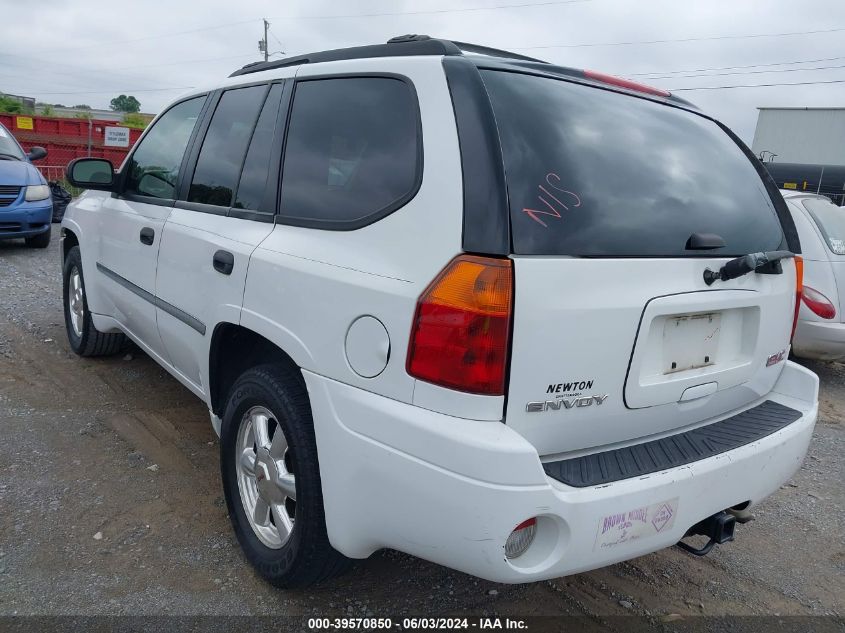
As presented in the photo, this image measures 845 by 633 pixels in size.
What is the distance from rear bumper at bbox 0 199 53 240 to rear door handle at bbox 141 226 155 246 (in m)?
7.25

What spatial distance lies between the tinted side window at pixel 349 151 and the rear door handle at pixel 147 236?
118 cm

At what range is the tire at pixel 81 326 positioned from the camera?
15.7 feet

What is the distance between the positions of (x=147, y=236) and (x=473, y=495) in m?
2.43

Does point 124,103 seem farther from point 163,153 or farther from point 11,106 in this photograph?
point 163,153

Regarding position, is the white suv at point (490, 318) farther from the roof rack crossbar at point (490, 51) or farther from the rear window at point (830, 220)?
the rear window at point (830, 220)

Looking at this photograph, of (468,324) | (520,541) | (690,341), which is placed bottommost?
(520,541)

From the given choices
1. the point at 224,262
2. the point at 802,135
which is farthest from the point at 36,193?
the point at 802,135

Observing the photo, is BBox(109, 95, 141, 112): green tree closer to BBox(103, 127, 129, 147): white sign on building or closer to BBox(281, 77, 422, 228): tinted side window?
BBox(103, 127, 129, 147): white sign on building

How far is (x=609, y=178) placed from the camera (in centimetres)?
210

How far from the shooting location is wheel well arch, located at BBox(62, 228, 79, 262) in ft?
16.3

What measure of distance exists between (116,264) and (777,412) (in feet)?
11.3

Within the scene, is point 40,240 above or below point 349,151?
below

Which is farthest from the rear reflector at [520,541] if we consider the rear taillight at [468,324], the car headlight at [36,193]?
the car headlight at [36,193]

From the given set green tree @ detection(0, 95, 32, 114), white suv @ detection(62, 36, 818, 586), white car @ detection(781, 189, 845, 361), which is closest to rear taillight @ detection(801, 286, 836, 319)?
white car @ detection(781, 189, 845, 361)
